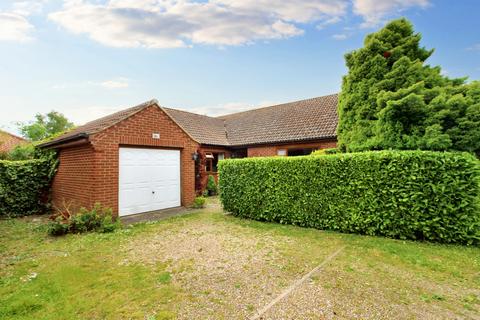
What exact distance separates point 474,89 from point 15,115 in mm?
34346

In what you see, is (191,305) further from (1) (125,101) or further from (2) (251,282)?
(1) (125,101)

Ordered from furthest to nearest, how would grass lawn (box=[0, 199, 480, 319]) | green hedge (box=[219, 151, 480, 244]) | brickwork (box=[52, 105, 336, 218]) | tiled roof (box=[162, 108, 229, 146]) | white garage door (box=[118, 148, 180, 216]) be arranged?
tiled roof (box=[162, 108, 229, 146]) → white garage door (box=[118, 148, 180, 216]) → brickwork (box=[52, 105, 336, 218]) → green hedge (box=[219, 151, 480, 244]) → grass lawn (box=[0, 199, 480, 319])

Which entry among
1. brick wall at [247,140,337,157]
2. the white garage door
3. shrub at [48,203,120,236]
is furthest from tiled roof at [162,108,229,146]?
shrub at [48,203,120,236]

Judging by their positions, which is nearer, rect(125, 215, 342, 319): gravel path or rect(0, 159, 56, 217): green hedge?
rect(125, 215, 342, 319): gravel path

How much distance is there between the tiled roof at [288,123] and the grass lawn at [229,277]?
26.3ft

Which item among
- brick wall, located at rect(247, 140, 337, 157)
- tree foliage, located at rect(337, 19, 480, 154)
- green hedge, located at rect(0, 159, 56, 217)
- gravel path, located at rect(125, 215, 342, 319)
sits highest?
tree foliage, located at rect(337, 19, 480, 154)

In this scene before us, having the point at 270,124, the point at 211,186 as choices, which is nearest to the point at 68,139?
the point at 211,186

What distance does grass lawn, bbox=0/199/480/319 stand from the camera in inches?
110

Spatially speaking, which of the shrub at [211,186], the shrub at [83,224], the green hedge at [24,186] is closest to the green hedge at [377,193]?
the shrub at [83,224]

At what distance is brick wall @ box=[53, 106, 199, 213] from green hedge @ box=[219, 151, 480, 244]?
3518mm

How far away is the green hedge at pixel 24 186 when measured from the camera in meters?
8.73

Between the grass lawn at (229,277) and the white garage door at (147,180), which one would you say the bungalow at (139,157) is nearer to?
the white garage door at (147,180)

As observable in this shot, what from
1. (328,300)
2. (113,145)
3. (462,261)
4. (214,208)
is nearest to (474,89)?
(462,261)

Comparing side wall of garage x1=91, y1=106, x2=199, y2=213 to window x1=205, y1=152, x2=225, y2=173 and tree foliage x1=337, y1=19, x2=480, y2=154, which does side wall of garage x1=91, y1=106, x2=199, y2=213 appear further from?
tree foliage x1=337, y1=19, x2=480, y2=154
